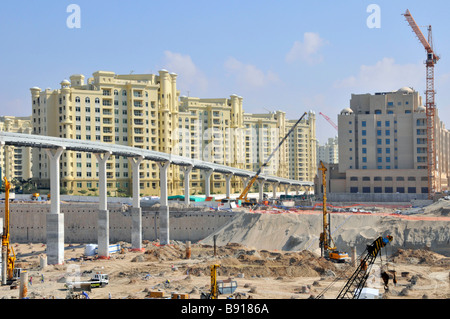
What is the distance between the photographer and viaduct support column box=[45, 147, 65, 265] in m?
67.7

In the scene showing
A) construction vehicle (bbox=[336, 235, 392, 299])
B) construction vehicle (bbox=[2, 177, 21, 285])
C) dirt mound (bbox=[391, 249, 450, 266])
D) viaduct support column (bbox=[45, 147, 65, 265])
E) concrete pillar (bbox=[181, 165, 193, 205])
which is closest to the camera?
construction vehicle (bbox=[336, 235, 392, 299])

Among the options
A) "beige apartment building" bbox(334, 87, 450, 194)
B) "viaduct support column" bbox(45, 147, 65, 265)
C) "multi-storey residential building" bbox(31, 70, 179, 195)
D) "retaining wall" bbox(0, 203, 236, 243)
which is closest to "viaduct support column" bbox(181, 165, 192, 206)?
"retaining wall" bbox(0, 203, 236, 243)

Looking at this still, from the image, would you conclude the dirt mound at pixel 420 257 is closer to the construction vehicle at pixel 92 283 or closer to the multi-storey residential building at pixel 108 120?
the construction vehicle at pixel 92 283

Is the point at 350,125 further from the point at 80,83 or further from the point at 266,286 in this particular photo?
the point at 266,286

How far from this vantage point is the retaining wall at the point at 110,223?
3570 inches

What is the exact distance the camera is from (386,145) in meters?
136

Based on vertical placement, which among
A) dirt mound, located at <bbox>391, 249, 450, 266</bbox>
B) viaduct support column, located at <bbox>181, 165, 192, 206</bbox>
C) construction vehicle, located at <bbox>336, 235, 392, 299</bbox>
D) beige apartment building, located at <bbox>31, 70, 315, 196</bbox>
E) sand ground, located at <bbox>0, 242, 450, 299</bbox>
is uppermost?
beige apartment building, located at <bbox>31, 70, 315, 196</bbox>

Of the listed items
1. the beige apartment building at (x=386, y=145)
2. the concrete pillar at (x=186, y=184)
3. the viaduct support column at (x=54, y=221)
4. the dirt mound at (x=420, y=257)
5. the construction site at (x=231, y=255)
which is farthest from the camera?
the beige apartment building at (x=386, y=145)

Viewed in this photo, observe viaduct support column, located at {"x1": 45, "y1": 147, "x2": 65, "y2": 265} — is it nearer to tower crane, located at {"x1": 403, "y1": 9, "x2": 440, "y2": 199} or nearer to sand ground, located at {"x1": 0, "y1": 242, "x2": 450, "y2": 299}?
sand ground, located at {"x1": 0, "y1": 242, "x2": 450, "y2": 299}

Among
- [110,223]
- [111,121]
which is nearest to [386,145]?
[111,121]

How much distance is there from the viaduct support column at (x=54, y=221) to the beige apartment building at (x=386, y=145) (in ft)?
271

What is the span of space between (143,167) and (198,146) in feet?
133

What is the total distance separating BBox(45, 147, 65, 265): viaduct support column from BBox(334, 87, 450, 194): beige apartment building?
82498 millimetres

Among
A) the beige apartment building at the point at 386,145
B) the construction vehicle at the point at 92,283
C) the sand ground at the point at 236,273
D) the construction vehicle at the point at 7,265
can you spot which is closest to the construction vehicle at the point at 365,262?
the sand ground at the point at 236,273
